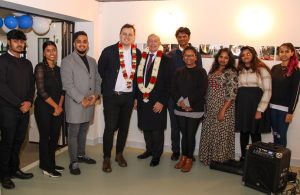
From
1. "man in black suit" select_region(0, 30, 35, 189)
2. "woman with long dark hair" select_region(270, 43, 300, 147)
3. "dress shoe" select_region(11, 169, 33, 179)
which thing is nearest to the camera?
"man in black suit" select_region(0, 30, 35, 189)

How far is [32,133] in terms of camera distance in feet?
16.2

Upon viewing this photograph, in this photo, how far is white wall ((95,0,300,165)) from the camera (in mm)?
4133

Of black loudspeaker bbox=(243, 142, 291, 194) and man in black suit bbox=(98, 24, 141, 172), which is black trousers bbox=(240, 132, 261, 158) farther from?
man in black suit bbox=(98, 24, 141, 172)

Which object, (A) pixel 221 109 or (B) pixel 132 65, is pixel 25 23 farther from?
(A) pixel 221 109

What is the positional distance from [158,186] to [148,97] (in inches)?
42.7

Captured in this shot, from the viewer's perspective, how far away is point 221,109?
386 centimetres

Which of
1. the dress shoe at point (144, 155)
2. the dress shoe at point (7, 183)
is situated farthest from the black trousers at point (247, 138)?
the dress shoe at point (7, 183)

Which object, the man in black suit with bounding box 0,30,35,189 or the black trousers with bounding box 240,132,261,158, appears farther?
the black trousers with bounding box 240,132,261,158

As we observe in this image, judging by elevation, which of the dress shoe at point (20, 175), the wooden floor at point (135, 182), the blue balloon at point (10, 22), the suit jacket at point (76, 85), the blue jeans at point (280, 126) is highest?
the blue balloon at point (10, 22)

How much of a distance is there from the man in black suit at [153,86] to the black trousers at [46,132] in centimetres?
103

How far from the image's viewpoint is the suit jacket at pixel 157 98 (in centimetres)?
386

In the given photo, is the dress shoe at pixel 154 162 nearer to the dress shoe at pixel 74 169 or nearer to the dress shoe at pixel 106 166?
the dress shoe at pixel 106 166

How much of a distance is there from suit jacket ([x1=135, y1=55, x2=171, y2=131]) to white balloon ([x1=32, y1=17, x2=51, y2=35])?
154 cm

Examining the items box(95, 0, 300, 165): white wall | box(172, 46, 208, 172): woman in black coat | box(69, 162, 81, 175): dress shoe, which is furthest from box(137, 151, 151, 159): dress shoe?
box(69, 162, 81, 175): dress shoe
